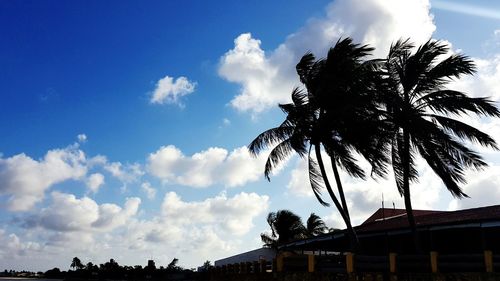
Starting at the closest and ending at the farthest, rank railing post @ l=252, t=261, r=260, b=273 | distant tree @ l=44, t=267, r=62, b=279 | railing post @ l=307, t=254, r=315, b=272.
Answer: railing post @ l=307, t=254, r=315, b=272 → railing post @ l=252, t=261, r=260, b=273 → distant tree @ l=44, t=267, r=62, b=279

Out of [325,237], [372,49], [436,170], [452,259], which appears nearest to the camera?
[452,259]

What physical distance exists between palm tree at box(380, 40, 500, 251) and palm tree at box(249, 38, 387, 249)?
928 millimetres

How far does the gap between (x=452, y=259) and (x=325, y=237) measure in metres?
12.3

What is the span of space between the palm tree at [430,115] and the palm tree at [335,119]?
0.93 m

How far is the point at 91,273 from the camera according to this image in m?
87.0

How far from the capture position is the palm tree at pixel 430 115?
18.7m

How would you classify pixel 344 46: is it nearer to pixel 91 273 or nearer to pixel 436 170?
pixel 436 170

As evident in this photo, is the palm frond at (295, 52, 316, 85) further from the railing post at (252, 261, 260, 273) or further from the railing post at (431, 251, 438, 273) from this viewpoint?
the railing post at (431, 251, 438, 273)

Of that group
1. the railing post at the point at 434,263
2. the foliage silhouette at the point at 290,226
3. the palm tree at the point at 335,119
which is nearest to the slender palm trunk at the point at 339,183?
the palm tree at the point at 335,119

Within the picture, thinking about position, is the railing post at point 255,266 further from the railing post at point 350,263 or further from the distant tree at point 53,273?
the distant tree at point 53,273

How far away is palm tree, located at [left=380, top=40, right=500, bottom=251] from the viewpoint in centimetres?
1869

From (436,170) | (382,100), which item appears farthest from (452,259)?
(382,100)

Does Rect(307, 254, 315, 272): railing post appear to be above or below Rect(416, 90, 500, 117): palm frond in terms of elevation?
below

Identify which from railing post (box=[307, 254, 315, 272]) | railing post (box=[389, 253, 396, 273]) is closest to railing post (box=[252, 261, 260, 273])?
railing post (box=[307, 254, 315, 272])
